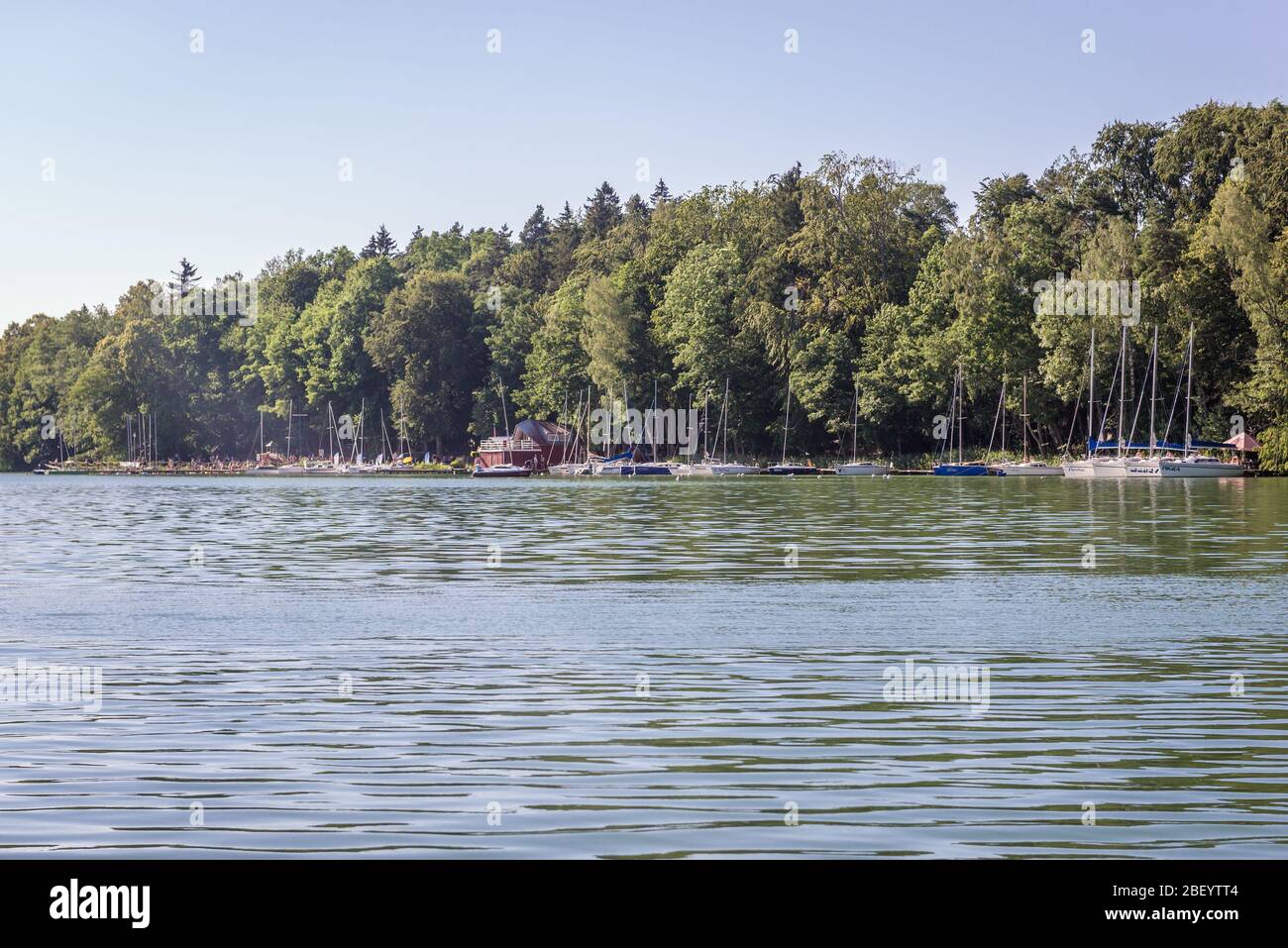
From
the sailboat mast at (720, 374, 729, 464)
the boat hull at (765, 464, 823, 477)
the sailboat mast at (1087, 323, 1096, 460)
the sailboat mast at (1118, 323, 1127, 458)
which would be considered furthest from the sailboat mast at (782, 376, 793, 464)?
the sailboat mast at (1118, 323, 1127, 458)

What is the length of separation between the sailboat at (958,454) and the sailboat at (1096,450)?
890cm

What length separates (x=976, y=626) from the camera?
2511cm

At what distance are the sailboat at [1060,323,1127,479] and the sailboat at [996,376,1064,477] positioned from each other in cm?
312

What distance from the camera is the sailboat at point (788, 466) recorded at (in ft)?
458

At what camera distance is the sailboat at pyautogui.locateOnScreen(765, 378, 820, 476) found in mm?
139750

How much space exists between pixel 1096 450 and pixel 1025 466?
22.6 ft

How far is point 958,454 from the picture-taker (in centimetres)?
13400

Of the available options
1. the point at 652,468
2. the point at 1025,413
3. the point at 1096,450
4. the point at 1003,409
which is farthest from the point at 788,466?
the point at 1096,450

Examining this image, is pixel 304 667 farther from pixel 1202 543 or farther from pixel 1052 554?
pixel 1202 543

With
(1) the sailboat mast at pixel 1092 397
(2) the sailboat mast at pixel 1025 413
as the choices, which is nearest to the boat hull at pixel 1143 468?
(1) the sailboat mast at pixel 1092 397

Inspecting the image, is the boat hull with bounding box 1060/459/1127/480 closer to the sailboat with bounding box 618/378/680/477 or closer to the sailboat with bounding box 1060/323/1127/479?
the sailboat with bounding box 1060/323/1127/479

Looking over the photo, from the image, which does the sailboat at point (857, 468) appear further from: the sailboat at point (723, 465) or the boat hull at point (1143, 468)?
the boat hull at point (1143, 468)

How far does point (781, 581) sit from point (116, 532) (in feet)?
101
